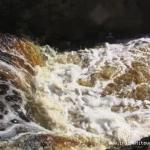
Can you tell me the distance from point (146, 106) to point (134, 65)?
1.16 m

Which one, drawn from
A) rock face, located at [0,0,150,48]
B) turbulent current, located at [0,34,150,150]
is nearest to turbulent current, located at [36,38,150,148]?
turbulent current, located at [0,34,150,150]

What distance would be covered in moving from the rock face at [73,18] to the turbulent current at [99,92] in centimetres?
41

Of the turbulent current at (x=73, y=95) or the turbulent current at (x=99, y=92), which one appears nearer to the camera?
the turbulent current at (x=73, y=95)

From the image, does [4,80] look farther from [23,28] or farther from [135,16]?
[135,16]

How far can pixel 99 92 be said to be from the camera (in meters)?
8.61

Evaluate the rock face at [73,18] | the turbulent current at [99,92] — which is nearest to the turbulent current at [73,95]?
the turbulent current at [99,92]

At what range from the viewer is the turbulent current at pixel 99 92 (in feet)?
24.6

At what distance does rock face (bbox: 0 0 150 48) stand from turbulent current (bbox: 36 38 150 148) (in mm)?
412

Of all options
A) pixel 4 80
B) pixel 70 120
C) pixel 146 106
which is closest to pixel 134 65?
pixel 146 106

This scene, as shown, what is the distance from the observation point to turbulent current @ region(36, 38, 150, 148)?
7.50 meters

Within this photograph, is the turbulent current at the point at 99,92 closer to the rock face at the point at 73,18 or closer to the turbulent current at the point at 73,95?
the turbulent current at the point at 73,95

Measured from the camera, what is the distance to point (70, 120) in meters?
7.71

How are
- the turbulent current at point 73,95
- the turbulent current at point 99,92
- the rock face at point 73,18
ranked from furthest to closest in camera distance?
the rock face at point 73,18, the turbulent current at point 99,92, the turbulent current at point 73,95

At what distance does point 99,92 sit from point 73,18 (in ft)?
7.04
